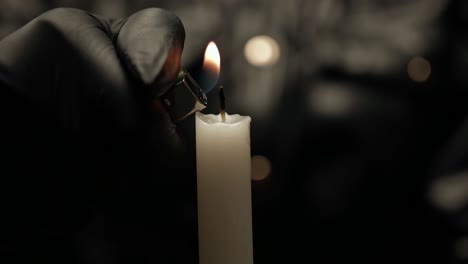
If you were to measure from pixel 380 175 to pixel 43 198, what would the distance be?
1.50ft

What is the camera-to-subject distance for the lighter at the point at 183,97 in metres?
0.45

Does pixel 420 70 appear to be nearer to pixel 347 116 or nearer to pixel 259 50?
pixel 347 116

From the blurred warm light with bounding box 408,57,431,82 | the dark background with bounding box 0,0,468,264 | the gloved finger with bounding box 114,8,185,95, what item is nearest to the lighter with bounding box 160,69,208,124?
the gloved finger with bounding box 114,8,185,95

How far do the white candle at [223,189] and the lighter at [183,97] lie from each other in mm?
55

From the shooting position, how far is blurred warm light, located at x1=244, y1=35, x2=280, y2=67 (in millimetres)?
685

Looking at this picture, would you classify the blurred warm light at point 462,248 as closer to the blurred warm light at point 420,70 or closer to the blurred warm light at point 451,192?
the blurred warm light at point 451,192

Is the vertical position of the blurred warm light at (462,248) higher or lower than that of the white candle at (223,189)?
Answer: lower

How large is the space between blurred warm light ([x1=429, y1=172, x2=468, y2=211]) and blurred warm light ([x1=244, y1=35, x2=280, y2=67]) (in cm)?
30

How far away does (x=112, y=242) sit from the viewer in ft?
1.94

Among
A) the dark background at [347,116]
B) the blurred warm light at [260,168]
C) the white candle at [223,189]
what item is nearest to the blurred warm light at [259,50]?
the dark background at [347,116]

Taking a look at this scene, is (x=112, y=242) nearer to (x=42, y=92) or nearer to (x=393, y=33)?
(x=42, y=92)

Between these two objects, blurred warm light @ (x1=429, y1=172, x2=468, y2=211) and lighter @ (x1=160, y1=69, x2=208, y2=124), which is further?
blurred warm light @ (x1=429, y1=172, x2=468, y2=211)

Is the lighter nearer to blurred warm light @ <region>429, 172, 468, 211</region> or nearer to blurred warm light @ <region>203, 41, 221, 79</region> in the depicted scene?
blurred warm light @ <region>203, 41, 221, 79</region>

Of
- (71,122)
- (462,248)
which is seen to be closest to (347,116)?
(462,248)
